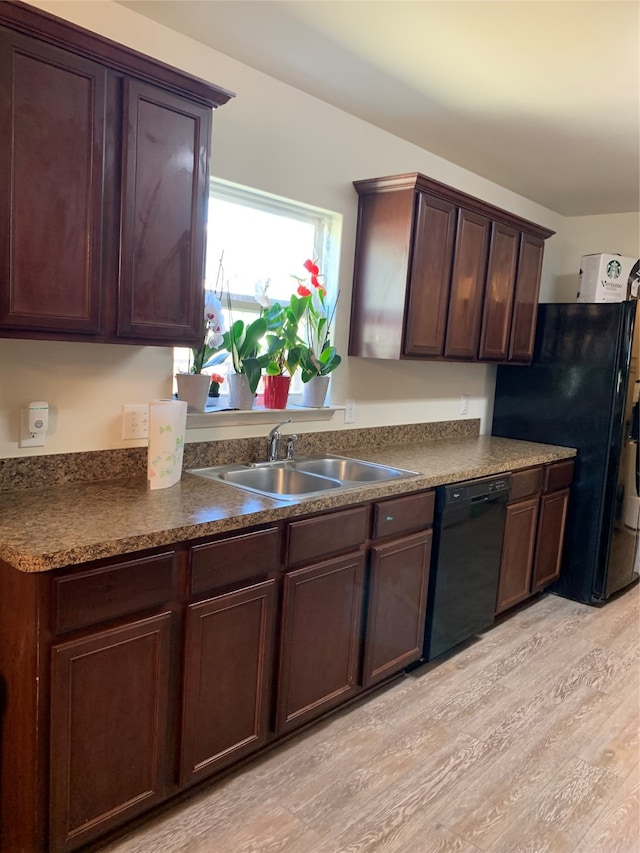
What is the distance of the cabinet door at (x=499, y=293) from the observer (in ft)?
10.6

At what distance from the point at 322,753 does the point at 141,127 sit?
210 cm

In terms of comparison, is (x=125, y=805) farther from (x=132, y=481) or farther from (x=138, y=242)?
(x=138, y=242)

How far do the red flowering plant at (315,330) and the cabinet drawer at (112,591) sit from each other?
4.08ft

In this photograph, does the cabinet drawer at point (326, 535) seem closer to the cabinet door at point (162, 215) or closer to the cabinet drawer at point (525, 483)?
the cabinet door at point (162, 215)

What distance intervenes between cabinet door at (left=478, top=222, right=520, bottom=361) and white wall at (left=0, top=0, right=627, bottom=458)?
0.33 meters

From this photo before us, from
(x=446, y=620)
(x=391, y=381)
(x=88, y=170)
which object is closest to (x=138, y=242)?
(x=88, y=170)

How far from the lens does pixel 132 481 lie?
212 centimetres

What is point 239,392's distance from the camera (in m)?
2.47

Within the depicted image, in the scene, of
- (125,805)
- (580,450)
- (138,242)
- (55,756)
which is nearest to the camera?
(55,756)

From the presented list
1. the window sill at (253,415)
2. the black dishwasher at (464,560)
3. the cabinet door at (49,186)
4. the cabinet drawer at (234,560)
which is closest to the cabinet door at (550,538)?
the black dishwasher at (464,560)

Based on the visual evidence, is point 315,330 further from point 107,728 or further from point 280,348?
point 107,728

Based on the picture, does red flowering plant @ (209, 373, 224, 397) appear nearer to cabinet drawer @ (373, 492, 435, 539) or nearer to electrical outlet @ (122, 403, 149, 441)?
electrical outlet @ (122, 403, 149, 441)

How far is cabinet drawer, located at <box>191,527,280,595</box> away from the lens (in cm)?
174

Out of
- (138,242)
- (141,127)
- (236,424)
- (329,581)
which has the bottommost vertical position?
(329,581)
